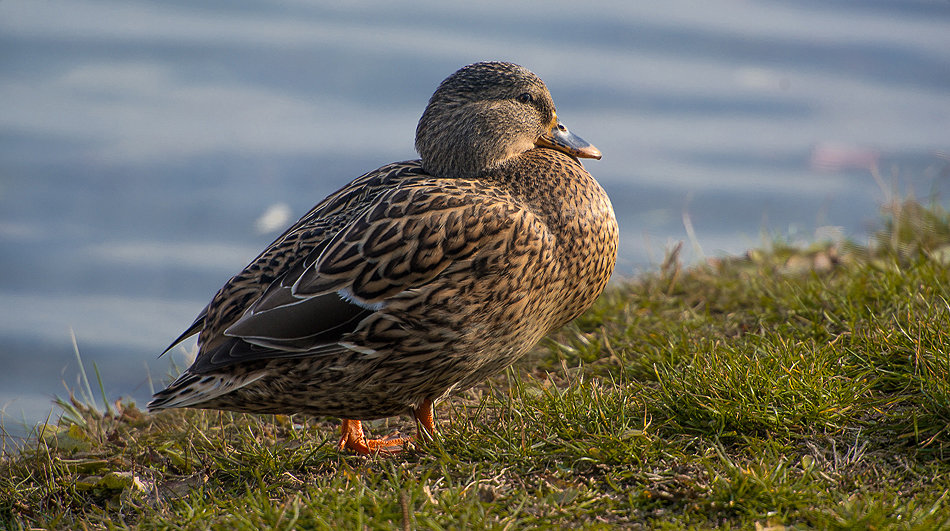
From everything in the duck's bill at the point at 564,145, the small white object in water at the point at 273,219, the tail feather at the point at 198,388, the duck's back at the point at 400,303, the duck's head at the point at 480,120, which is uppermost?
the duck's head at the point at 480,120

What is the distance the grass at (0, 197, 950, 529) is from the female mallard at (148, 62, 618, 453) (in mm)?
216

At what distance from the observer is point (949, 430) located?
291cm

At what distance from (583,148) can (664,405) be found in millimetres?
1167

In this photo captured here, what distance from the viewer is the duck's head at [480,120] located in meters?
3.58

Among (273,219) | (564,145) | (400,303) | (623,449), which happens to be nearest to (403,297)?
(400,303)

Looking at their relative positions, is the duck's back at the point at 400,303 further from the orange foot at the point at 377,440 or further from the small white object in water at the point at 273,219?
the small white object in water at the point at 273,219

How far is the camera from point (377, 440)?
11.8 ft

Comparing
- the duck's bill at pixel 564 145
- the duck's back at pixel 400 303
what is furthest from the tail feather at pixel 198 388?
the duck's bill at pixel 564 145

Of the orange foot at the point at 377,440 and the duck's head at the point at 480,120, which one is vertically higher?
the duck's head at the point at 480,120

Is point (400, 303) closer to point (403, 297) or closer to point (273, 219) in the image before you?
point (403, 297)

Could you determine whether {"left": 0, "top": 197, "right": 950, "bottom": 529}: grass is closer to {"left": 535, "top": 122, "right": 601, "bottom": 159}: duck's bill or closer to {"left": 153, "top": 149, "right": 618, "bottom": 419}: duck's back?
{"left": 153, "top": 149, "right": 618, "bottom": 419}: duck's back

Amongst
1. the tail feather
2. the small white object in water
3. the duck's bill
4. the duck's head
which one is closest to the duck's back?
the tail feather

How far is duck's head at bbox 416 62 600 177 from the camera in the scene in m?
3.58

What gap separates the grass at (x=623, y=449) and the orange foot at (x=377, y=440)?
93 mm
